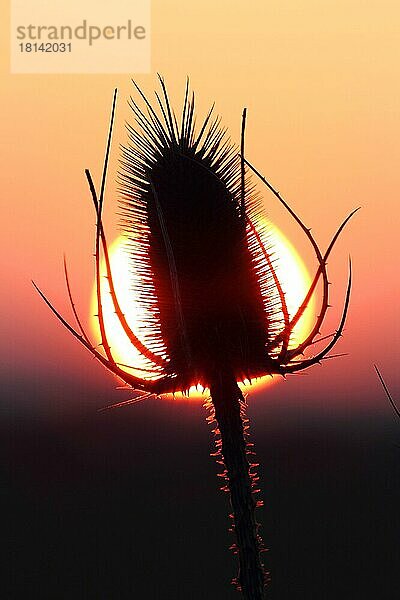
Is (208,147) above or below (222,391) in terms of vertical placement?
above

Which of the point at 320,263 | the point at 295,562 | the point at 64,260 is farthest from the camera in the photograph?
the point at 295,562

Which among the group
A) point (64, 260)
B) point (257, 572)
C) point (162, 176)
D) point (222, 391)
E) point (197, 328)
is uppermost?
point (162, 176)

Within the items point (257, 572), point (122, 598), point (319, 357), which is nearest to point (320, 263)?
point (319, 357)

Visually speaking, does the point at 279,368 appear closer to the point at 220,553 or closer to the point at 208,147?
the point at 208,147

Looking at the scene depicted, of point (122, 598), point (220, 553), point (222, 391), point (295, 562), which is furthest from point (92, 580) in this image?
point (222, 391)

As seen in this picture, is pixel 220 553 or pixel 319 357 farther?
pixel 220 553

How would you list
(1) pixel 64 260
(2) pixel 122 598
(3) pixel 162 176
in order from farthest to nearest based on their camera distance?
1. (2) pixel 122 598
2. (3) pixel 162 176
3. (1) pixel 64 260
